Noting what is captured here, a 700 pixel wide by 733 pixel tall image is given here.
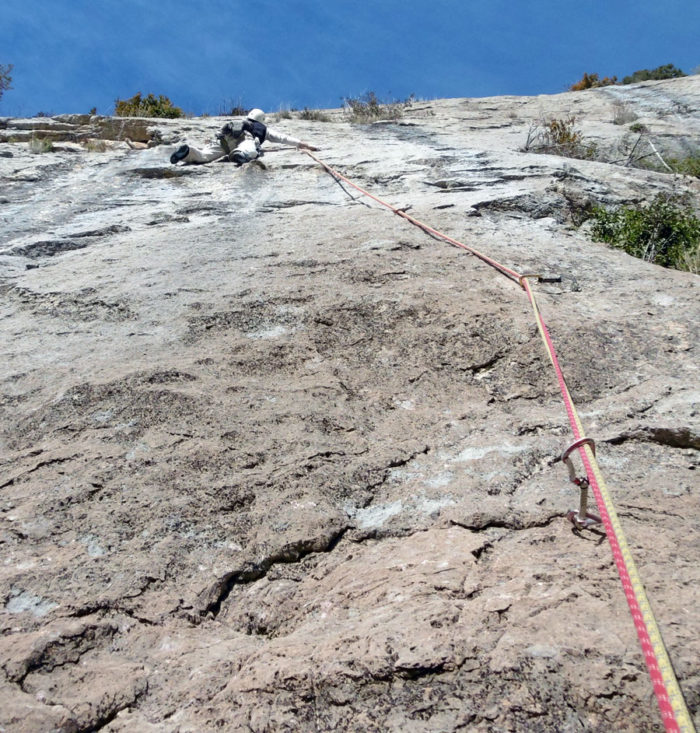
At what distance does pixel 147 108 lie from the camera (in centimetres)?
1171

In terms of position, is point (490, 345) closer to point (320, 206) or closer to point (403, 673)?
point (403, 673)

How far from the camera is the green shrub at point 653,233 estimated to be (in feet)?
14.1

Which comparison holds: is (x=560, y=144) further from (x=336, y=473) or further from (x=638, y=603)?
(x=638, y=603)

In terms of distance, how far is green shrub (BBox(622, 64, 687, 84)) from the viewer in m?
15.9

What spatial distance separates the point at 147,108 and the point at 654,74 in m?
12.4

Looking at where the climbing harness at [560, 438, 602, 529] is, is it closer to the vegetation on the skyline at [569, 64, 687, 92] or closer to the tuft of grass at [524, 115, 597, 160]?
the tuft of grass at [524, 115, 597, 160]

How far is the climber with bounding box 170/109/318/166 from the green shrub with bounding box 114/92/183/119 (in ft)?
15.7

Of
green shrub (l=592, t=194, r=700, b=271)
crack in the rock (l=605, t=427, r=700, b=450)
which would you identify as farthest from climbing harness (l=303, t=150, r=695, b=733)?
green shrub (l=592, t=194, r=700, b=271)

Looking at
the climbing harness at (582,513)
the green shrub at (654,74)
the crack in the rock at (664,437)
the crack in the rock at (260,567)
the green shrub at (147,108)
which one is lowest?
the crack in the rock at (260,567)

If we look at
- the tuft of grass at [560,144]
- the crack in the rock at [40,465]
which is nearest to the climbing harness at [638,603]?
the crack in the rock at [40,465]

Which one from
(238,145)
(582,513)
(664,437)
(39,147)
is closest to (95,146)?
(39,147)

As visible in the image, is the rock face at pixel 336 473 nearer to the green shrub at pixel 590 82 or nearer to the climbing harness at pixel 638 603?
the climbing harness at pixel 638 603

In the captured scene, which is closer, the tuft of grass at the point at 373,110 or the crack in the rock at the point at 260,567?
the crack in the rock at the point at 260,567

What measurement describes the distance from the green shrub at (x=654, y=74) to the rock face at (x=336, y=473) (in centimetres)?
1404
